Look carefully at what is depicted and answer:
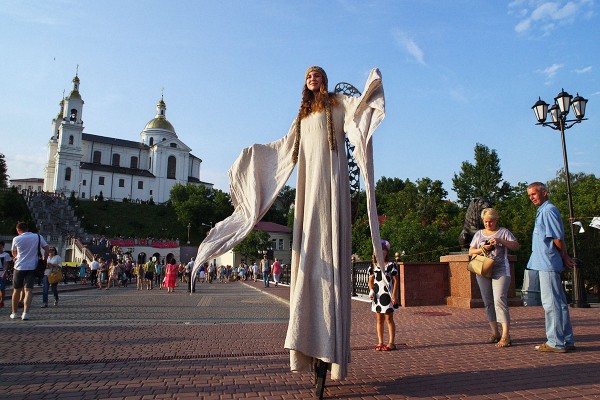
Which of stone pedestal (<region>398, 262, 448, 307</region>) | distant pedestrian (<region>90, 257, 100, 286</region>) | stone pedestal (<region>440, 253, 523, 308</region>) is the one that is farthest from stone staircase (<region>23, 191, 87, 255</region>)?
stone pedestal (<region>440, 253, 523, 308</region>)

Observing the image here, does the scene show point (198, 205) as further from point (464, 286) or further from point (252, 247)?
point (464, 286)

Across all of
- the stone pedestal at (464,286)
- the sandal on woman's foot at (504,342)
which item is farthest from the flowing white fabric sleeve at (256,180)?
the stone pedestal at (464,286)

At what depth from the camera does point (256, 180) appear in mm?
4328

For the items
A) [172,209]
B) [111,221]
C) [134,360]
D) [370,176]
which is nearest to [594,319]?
[370,176]

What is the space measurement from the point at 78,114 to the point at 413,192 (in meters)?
81.6

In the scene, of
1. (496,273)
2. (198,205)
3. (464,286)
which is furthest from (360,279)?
(198,205)

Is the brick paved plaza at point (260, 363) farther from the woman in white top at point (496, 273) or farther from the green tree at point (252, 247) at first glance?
the green tree at point (252, 247)

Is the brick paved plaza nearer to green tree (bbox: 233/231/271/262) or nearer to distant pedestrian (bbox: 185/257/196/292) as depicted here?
distant pedestrian (bbox: 185/257/196/292)

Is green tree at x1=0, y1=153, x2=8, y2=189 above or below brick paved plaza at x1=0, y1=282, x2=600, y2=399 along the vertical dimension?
above

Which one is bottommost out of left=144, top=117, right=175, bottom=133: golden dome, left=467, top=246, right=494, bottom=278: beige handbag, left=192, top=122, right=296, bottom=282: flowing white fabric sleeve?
left=467, top=246, right=494, bottom=278: beige handbag

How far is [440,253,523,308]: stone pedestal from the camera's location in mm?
10695

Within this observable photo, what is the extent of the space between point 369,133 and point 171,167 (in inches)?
4477

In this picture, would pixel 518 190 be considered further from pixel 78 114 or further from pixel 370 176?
pixel 78 114

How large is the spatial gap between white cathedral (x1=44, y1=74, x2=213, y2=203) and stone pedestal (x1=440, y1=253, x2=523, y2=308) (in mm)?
100702
